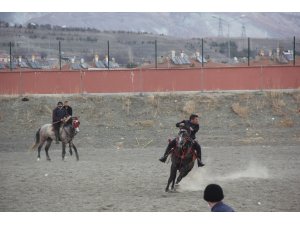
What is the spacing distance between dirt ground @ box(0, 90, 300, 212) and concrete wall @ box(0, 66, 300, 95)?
4.09ft

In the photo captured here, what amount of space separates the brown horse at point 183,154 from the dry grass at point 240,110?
17.9 m

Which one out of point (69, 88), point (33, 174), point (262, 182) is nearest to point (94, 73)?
point (69, 88)

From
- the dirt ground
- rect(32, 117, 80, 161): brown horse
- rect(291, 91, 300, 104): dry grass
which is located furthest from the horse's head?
rect(291, 91, 300, 104): dry grass

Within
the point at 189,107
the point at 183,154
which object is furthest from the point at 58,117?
the point at 189,107

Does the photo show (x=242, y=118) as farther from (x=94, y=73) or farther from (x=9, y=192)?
(x=9, y=192)

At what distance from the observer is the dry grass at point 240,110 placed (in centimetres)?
3336

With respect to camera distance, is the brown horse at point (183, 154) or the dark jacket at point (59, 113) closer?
the brown horse at point (183, 154)

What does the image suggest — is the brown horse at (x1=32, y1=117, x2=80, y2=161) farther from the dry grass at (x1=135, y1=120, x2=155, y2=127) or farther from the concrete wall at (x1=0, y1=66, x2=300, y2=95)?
the concrete wall at (x1=0, y1=66, x2=300, y2=95)

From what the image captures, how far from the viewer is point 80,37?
4646 inches

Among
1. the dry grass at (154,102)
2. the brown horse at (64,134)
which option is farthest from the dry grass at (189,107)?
the brown horse at (64,134)

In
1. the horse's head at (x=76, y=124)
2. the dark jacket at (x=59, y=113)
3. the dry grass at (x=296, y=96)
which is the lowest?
the horse's head at (x=76, y=124)

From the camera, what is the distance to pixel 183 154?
1548cm

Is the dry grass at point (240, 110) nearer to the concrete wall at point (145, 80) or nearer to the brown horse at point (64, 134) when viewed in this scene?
the concrete wall at point (145, 80)
